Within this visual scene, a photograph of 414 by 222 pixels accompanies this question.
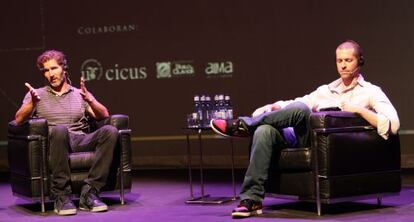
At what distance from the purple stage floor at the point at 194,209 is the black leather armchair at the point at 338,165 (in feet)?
0.37

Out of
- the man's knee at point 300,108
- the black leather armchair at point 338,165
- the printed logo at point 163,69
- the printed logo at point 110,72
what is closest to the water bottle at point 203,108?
the black leather armchair at point 338,165

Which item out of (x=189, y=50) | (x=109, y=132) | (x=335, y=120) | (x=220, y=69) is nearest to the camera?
(x=335, y=120)

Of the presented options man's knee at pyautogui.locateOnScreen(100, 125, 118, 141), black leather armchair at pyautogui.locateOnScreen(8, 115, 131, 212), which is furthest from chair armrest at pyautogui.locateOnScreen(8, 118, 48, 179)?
man's knee at pyautogui.locateOnScreen(100, 125, 118, 141)

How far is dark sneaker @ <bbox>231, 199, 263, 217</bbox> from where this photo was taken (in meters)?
3.62

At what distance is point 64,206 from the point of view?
403 cm

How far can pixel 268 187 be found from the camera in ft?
12.9

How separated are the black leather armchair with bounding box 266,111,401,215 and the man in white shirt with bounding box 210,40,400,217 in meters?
0.08

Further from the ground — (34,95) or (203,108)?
(34,95)

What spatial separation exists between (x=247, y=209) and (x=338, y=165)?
56cm

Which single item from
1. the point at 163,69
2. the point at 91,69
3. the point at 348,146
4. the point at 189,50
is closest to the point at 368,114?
the point at 348,146

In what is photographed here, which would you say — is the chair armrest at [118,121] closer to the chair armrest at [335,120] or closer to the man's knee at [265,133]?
the man's knee at [265,133]

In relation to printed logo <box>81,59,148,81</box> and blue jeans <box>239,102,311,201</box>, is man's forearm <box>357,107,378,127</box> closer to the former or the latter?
blue jeans <box>239,102,311,201</box>

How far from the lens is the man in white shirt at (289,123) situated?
145 inches

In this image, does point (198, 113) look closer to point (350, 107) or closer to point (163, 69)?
point (350, 107)
